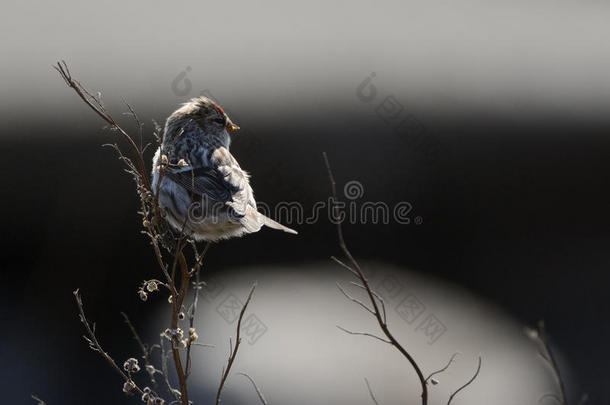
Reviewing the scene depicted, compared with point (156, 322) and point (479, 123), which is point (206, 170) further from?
point (479, 123)

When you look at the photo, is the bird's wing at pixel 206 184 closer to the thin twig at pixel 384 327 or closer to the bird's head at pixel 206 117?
the bird's head at pixel 206 117

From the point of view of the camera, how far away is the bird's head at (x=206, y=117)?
17.8 ft

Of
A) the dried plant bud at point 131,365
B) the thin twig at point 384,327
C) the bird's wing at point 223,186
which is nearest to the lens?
the thin twig at point 384,327

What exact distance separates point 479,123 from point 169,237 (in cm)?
519

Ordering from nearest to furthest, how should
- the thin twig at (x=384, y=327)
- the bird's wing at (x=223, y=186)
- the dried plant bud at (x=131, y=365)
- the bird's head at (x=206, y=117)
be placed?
the thin twig at (x=384, y=327) → the dried plant bud at (x=131, y=365) → the bird's wing at (x=223, y=186) → the bird's head at (x=206, y=117)

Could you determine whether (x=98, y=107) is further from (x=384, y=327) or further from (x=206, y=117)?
(x=206, y=117)

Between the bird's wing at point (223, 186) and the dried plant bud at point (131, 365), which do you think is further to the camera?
the bird's wing at point (223, 186)

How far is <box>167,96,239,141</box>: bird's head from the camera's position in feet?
17.8

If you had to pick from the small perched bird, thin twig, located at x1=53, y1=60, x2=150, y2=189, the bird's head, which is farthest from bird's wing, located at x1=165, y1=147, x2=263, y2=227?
thin twig, located at x1=53, y1=60, x2=150, y2=189

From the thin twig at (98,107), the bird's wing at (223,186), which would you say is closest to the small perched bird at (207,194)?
the bird's wing at (223,186)

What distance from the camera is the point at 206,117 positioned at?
5.46m

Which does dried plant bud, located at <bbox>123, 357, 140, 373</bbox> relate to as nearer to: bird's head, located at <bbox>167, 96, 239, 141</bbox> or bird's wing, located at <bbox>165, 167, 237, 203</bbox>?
bird's wing, located at <bbox>165, 167, 237, 203</bbox>

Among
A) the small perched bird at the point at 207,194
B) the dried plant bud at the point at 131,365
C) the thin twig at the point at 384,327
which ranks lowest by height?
the dried plant bud at the point at 131,365

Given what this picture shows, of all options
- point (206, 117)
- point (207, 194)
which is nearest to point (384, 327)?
point (207, 194)
